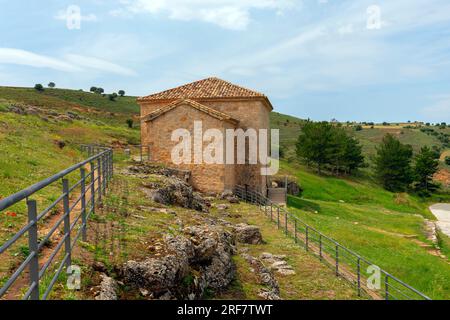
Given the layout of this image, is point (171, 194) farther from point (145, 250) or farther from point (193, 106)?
point (193, 106)

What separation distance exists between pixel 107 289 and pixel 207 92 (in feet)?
80.4

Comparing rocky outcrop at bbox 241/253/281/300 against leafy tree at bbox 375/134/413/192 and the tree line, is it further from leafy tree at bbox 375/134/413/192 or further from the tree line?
leafy tree at bbox 375/134/413/192

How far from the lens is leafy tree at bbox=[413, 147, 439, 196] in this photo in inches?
2464

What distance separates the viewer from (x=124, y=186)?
14.8m

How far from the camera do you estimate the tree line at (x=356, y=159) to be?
193ft

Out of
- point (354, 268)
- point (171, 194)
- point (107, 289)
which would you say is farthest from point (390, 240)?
point (107, 289)

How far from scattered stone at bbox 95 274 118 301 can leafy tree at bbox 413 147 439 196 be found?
6573 cm

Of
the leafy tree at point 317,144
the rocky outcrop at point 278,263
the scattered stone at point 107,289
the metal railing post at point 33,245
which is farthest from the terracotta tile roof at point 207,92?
the leafy tree at point 317,144

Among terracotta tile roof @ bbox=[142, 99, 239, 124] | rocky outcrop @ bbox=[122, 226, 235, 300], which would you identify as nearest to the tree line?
terracotta tile roof @ bbox=[142, 99, 239, 124]

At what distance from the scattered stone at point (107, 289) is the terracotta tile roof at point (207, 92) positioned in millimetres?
23148

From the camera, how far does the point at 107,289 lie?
5465mm

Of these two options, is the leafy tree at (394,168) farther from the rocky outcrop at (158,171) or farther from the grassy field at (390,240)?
the rocky outcrop at (158,171)

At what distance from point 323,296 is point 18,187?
378 inches
